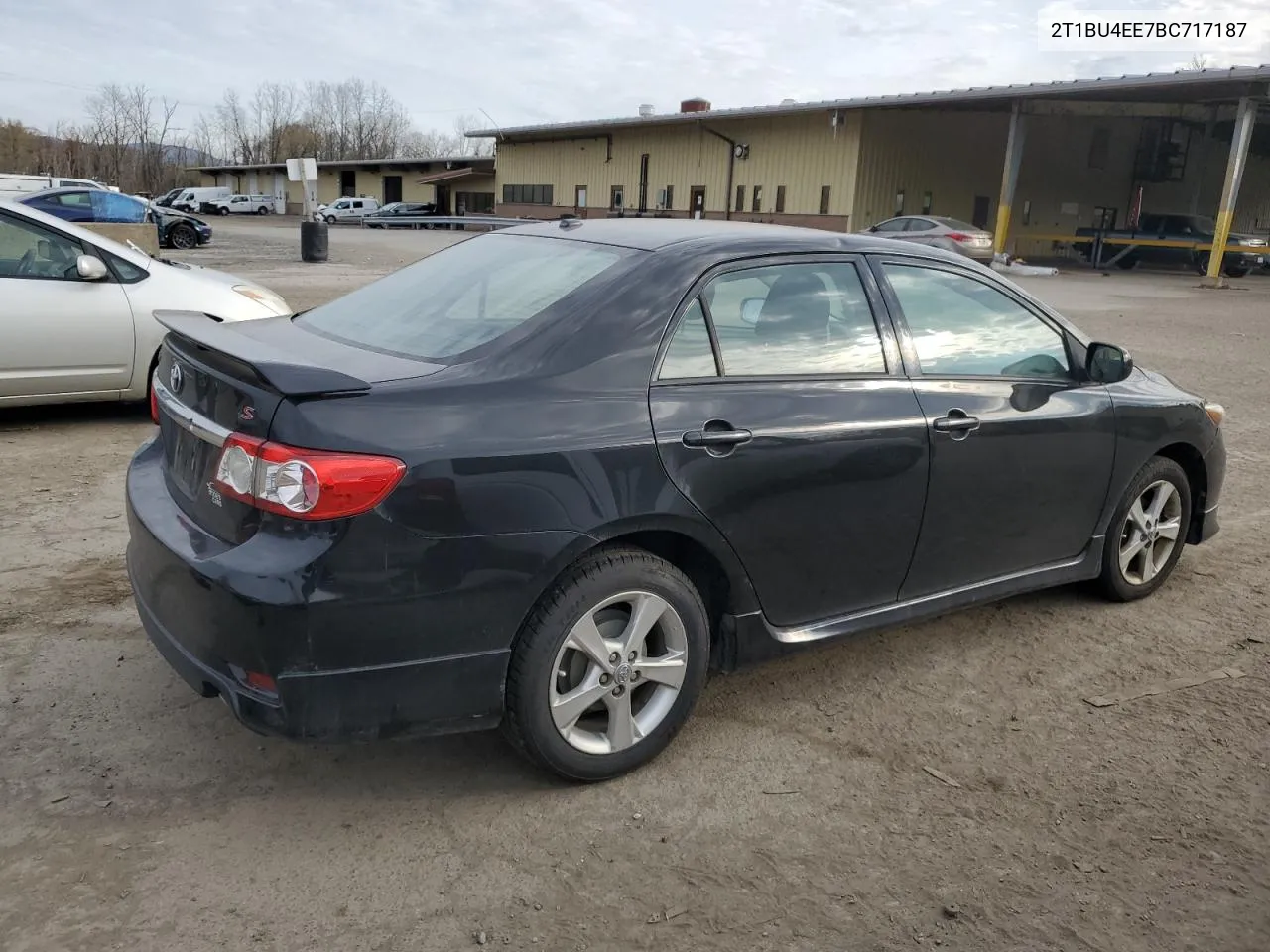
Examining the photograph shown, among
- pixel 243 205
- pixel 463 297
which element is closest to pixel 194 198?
pixel 243 205

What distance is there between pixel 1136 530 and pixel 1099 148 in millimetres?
40143

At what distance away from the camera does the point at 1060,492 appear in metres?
4.05

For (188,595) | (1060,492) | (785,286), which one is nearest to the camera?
(188,595)

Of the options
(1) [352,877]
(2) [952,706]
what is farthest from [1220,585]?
(1) [352,877]

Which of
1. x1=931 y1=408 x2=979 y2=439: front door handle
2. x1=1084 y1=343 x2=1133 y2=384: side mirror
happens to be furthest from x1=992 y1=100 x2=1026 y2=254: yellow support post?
x1=931 y1=408 x2=979 y2=439: front door handle

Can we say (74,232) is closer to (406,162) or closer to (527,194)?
Result: (527,194)

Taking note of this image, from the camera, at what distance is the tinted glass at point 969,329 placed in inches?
146

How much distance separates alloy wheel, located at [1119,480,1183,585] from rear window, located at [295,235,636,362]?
2650mm

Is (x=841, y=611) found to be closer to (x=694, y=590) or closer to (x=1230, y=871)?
(x=694, y=590)

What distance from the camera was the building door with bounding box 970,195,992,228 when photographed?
126 ft

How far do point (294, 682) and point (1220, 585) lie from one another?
14.1ft

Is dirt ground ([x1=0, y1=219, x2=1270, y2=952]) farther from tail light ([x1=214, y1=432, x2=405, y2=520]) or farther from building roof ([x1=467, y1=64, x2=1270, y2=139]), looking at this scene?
building roof ([x1=467, y1=64, x2=1270, y2=139])

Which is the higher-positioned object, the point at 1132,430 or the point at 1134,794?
the point at 1132,430

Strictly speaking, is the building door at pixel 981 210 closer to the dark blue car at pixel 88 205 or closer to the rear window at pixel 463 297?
the dark blue car at pixel 88 205
